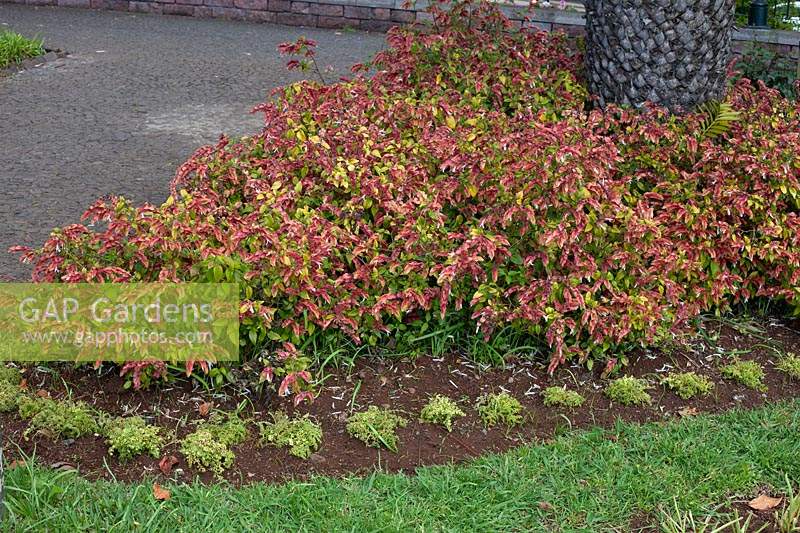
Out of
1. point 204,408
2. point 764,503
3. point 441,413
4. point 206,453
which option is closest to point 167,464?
point 206,453

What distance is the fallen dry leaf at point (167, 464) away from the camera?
331 centimetres

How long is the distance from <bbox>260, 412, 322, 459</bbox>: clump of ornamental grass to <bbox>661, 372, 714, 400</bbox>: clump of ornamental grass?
1428 mm

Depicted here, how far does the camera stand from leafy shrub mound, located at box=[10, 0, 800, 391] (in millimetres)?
3797

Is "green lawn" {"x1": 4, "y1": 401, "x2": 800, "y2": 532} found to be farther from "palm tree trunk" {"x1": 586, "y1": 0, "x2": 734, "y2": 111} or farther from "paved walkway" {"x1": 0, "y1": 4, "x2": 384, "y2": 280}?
"palm tree trunk" {"x1": 586, "y1": 0, "x2": 734, "y2": 111}

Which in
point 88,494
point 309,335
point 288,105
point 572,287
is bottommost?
point 88,494

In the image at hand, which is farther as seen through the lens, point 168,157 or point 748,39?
point 748,39

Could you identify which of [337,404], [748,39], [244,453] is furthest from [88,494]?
[748,39]

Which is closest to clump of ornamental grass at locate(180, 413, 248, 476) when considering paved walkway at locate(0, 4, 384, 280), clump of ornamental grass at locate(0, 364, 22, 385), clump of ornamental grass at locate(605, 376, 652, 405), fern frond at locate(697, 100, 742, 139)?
clump of ornamental grass at locate(0, 364, 22, 385)

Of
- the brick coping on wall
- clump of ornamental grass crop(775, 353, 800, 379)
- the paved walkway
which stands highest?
the brick coping on wall

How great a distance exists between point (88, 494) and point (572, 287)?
1973 millimetres

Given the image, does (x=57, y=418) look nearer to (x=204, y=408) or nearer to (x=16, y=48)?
(x=204, y=408)

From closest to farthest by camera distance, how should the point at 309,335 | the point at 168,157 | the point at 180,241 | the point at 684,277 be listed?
the point at 180,241 → the point at 309,335 → the point at 684,277 → the point at 168,157

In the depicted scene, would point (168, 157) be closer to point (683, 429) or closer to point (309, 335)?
point (309, 335)

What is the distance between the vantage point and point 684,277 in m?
4.40
